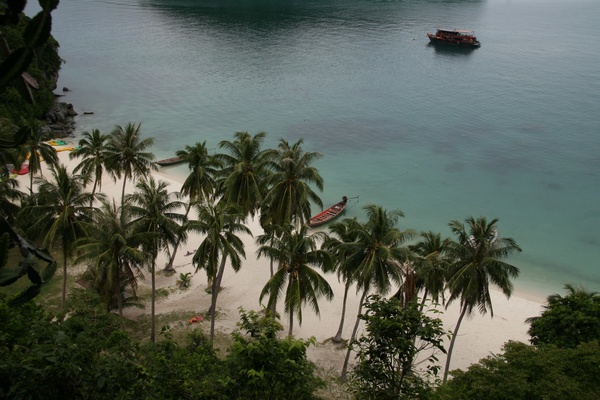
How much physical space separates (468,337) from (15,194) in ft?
102

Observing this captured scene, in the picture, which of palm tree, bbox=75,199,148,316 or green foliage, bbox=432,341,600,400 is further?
palm tree, bbox=75,199,148,316

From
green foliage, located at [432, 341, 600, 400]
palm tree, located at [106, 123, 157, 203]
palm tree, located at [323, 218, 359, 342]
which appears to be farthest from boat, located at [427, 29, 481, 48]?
green foliage, located at [432, 341, 600, 400]

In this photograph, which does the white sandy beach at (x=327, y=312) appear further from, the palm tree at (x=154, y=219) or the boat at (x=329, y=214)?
the boat at (x=329, y=214)

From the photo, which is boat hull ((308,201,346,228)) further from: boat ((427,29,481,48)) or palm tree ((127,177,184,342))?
boat ((427,29,481,48))

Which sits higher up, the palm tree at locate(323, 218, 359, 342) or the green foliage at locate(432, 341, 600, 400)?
the palm tree at locate(323, 218, 359, 342)

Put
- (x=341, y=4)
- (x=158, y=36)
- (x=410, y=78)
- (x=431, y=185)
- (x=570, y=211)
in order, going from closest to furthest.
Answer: (x=570, y=211), (x=431, y=185), (x=410, y=78), (x=158, y=36), (x=341, y=4)

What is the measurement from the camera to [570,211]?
5684cm

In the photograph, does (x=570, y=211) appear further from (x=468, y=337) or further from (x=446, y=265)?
(x=446, y=265)

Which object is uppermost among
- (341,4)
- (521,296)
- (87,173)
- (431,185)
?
(341,4)

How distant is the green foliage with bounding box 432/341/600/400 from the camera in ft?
70.9

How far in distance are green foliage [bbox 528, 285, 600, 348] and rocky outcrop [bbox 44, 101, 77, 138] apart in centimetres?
6190

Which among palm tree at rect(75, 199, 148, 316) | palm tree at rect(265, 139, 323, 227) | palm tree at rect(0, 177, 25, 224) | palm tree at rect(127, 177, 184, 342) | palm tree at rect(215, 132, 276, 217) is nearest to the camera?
palm tree at rect(75, 199, 148, 316)

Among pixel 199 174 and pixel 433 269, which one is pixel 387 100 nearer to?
pixel 199 174

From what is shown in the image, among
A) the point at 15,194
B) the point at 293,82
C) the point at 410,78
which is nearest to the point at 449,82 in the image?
the point at 410,78
